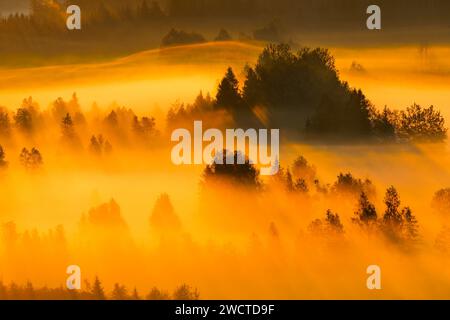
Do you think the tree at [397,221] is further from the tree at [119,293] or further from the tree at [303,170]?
the tree at [119,293]

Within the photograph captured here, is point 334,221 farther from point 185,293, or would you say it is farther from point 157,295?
→ point 157,295

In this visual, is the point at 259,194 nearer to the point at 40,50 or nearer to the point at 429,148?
the point at 429,148

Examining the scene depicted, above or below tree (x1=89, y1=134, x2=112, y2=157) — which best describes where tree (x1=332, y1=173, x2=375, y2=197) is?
below

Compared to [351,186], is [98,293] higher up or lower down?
lower down

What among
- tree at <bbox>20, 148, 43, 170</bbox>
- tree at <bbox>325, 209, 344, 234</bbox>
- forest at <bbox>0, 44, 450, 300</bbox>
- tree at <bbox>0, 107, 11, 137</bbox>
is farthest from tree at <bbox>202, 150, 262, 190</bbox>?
tree at <bbox>0, 107, 11, 137</bbox>

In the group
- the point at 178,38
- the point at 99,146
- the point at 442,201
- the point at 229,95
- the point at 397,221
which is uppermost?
the point at 178,38

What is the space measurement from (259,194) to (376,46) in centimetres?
102

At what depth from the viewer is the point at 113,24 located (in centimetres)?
570

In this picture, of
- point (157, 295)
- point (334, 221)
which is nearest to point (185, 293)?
point (157, 295)

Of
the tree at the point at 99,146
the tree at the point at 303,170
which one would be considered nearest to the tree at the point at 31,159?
the tree at the point at 99,146

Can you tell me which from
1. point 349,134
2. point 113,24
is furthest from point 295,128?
point 113,24

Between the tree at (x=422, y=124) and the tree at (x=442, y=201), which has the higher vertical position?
the tree at (x=422, y=124)

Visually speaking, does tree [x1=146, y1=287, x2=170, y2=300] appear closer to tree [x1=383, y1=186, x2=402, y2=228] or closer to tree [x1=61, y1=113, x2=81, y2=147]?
tree [x1=61, y1=113, x2=81, y2=147]

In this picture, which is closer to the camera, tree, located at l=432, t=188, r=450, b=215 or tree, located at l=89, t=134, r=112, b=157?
tree, located at l=432, t=188, r=450, b=215
